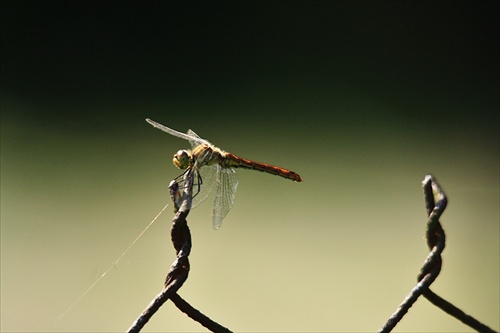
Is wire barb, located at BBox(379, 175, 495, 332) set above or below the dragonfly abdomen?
above

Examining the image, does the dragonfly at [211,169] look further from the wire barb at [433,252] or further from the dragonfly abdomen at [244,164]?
the wire barb at [433,252]

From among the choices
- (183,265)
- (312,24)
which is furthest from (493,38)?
(183,265)

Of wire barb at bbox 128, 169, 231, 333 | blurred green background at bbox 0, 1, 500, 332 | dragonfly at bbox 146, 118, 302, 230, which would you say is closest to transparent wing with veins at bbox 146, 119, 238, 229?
dragonfly at bbox 146, 118, 302, 230

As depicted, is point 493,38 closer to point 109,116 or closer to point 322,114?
→ point 322,114

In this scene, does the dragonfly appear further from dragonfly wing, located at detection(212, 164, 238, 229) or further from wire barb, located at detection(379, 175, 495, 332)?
wire barb, located at detection(379, 175, 495, 332)

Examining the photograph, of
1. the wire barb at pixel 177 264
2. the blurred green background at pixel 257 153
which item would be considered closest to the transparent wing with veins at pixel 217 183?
the wire barb at pixel 177 264

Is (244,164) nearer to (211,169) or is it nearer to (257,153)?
(211,169)
